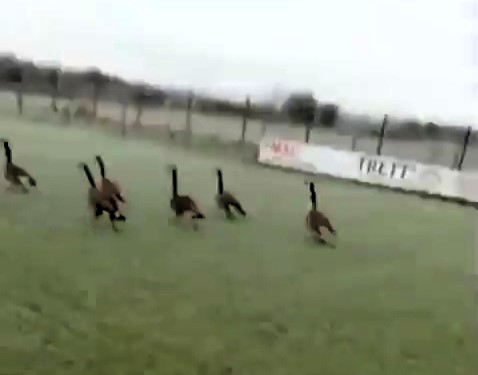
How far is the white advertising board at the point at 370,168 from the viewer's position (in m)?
0.78

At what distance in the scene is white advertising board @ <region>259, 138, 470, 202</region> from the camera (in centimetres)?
78

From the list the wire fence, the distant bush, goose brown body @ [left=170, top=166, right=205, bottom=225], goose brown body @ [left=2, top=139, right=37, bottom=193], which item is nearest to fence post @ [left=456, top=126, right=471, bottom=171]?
the wire fence

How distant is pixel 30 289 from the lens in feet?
2.41

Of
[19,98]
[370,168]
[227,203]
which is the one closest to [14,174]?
[19,98]

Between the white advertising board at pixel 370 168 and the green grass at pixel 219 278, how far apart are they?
0.01 meters

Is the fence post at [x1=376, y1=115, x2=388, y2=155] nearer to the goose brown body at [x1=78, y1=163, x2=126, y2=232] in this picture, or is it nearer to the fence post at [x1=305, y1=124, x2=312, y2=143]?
the fence post at [x1=305, y1=124, x2=312, y2=143]

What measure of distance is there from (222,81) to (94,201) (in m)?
0.16

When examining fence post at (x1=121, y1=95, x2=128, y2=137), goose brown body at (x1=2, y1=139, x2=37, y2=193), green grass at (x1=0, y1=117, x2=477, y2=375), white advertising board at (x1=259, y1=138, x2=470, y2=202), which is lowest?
green grass at (x1=0, y1=117, x2=477, y2=375)

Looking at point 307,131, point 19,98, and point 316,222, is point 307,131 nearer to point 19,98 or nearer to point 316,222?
point 316,222

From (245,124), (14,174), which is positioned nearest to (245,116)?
(245,124)

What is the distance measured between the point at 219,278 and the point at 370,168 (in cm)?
17

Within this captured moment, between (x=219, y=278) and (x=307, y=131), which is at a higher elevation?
(x=307, y=131)

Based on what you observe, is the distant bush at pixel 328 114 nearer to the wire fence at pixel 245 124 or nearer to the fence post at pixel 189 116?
the wire fence at pixel 245 124

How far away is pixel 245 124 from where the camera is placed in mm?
789
